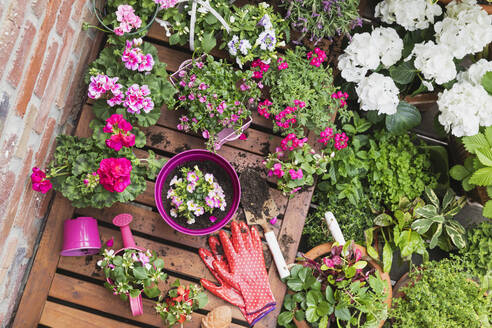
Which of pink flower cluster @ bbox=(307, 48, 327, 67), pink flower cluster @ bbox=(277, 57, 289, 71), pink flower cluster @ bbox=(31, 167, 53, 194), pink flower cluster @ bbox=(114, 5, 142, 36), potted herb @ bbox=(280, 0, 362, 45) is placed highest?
potted herb @ bbox=(280, 0, 362, 45)

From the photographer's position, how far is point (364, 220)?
7.03 feet

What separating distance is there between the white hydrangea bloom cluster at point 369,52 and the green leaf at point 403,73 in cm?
6

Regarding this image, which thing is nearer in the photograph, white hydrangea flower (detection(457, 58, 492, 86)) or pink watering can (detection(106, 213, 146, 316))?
pink watering can (detection(106, 213, 146, 316))

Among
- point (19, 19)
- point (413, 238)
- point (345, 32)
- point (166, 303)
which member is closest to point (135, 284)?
point (166, 303)

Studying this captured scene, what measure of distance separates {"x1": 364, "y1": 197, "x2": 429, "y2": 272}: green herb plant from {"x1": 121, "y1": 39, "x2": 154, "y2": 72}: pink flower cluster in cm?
142

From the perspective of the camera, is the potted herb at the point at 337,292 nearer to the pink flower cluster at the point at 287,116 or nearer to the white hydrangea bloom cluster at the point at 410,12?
the pink flower cluster at the point at 287,116

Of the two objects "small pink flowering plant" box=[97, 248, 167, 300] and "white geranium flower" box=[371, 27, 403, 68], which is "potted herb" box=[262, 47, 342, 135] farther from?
"small pink flowering plant" box=[97, 248, 167, 300]

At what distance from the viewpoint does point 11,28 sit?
1315 mm

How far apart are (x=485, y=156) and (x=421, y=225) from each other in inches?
18.4

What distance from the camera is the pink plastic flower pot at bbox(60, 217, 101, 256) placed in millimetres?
1689

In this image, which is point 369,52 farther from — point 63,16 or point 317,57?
point 63,16

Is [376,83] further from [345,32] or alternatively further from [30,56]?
[30,56]

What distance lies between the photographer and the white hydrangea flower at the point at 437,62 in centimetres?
183

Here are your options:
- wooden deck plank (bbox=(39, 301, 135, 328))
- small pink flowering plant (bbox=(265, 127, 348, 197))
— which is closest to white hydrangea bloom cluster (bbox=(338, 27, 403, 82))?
small pink flowering plant (bbox=(265, 127, 348, 197))
